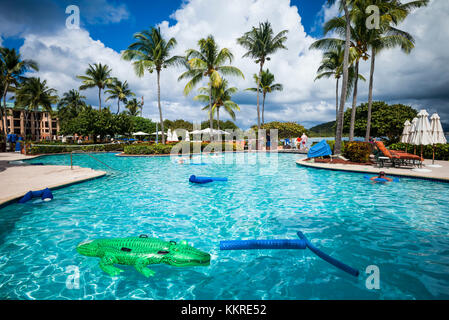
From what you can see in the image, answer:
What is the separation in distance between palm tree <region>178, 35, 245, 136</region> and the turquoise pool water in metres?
18.0

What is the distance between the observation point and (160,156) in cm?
2247

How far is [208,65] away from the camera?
Result: 82.4ft

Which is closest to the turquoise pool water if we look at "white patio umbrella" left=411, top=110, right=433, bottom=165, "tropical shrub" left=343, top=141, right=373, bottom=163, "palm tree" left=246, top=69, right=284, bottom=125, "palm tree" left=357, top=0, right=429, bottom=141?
"white patio umbrella" left=411, top=110, right=433, bottom=165

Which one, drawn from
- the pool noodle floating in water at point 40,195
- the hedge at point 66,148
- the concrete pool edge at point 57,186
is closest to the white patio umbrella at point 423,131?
the concrete pool edge at point 57,186

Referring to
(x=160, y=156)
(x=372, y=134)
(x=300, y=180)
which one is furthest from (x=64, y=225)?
(x=372, y=134)

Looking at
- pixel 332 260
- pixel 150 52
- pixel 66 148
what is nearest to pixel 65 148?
pixel 66 148

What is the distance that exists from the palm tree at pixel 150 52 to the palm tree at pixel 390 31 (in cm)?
1856

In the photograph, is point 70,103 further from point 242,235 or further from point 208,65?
point 242,235

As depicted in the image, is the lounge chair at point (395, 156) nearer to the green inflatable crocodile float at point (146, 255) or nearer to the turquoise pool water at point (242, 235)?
the turquoise pool water at point (242, 235)

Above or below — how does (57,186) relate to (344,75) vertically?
below

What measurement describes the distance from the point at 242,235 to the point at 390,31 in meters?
24.5

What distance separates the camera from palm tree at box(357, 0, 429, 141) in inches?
681

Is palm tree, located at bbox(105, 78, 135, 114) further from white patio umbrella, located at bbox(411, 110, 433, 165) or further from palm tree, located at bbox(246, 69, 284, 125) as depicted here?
white patio umbrella, located at bbox(411, 110, 433, 165)

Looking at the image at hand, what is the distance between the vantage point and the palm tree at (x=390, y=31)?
56.7 feet
